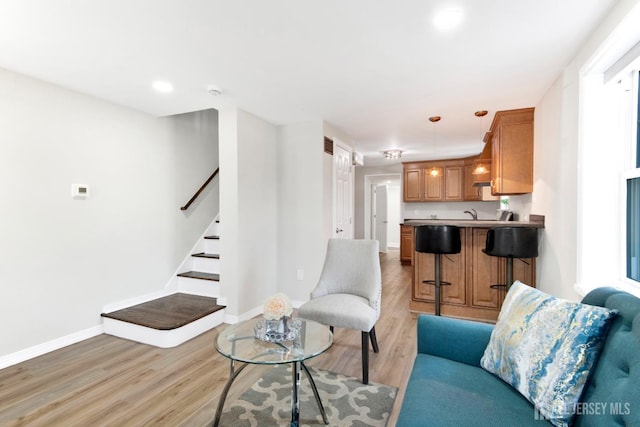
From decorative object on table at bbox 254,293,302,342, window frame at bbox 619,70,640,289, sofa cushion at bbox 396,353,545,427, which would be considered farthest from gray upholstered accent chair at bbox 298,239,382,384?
window frame at bbox 619,70,640,289

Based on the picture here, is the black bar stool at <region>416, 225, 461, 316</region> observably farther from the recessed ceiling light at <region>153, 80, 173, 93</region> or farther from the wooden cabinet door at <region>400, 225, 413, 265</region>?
the wooden cabinet door at <region>400, 225, 413, 265</region>

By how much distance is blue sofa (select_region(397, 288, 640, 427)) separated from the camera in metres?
0.92

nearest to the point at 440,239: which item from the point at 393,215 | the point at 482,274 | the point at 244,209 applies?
the point at 482,274

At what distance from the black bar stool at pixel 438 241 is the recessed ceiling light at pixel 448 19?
74.9 inches

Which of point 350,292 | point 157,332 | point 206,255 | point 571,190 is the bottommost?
point 157,332

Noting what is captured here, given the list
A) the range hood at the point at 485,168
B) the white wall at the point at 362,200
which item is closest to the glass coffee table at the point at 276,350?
the range hood at the point at 485,168

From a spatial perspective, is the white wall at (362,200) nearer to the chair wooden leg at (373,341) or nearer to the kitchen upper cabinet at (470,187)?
the kitchen upper cabinet at (470,187)

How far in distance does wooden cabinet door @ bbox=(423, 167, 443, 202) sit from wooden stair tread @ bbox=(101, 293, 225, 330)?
499 cm

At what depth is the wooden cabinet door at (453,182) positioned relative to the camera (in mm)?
6523

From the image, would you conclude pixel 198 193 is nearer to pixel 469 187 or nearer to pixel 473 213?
pixel 469 187

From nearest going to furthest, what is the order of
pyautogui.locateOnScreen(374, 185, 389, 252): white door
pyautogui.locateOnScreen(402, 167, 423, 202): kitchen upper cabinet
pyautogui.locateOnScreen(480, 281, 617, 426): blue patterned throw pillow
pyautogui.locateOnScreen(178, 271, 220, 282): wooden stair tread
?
pyautogui.locateOnScreen(480, 281, 617, 426): blue patterned throw pillow
pyautogui.locateOnScreen(178, 271, 220, 282): wooden stair tread
pyautogui.locateOnScreen(402, 167, 423, 202): kitchen upper cabinet
pyautogui.locateOnScreen(374, 185, 389, 252): white door

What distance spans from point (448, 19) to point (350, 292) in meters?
2.07

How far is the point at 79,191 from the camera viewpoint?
2893 mm

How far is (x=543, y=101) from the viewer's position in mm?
3047
